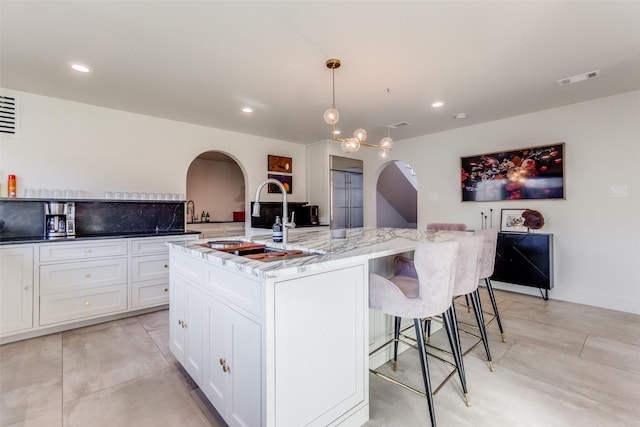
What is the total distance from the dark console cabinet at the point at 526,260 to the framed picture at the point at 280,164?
11.9 ft

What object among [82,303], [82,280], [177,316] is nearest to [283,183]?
[82,280]

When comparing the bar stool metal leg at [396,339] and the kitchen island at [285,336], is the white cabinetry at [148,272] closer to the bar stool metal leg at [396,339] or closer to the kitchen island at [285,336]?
the kitchen island at [285,336]

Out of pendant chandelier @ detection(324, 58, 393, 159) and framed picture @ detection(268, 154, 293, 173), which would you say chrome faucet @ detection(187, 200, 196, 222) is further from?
pendant chandelier @ detection(324, 58, 393, 159)

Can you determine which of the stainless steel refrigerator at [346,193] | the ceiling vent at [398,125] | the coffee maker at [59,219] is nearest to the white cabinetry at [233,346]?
the coffee maker at [59,219]

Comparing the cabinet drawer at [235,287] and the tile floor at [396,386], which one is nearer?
the cabinet drawer at [235,287]

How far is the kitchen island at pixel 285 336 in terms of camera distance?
1266 millimetres

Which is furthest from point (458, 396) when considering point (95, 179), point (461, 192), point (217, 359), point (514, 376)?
point (95, 179)

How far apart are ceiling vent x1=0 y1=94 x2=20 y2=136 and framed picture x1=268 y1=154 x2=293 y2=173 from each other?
3.12 meters

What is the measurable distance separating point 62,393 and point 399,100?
13.1 feet

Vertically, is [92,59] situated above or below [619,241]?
above

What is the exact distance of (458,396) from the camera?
6.15 ft

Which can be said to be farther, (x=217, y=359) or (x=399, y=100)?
(x=399, y=100)

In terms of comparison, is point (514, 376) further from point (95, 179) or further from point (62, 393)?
point (95, 179)

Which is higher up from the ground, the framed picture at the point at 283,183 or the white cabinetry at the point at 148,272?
the framed picture at the point at 283,183
